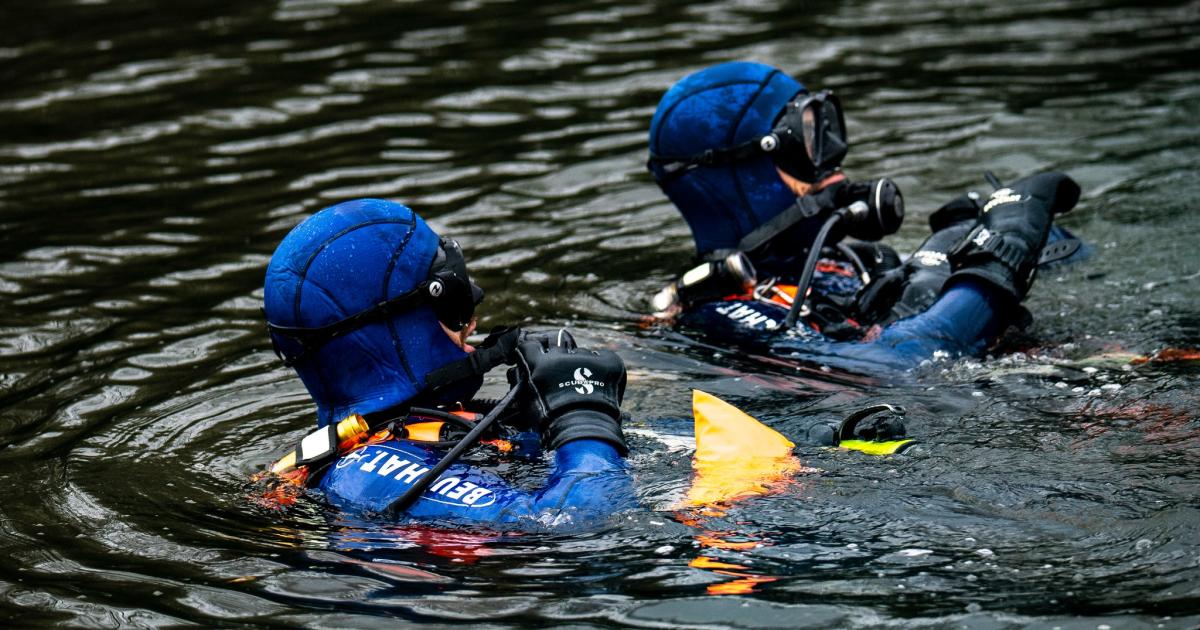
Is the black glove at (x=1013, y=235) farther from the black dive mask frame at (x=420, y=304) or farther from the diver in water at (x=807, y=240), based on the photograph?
the black dive mask frame at (x=420, y=304)

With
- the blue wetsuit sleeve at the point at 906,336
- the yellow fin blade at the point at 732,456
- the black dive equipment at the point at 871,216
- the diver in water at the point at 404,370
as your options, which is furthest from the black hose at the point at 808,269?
the diver in water at the point at 404,370

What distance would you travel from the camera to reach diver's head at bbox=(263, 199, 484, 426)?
4.39 metres

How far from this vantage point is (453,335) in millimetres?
4539

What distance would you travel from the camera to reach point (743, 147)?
6082 millimetres

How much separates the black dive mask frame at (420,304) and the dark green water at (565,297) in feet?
1.90

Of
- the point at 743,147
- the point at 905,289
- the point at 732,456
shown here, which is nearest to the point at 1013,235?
the point at 905,289

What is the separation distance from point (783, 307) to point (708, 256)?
0.44 m

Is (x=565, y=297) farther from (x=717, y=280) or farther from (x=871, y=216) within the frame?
(x=871, y=216)

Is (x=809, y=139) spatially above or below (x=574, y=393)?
above

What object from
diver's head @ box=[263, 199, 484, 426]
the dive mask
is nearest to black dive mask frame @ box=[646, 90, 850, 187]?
the dive mask

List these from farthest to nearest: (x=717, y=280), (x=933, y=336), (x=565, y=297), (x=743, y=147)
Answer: (x=565, y=297) < (x=743, y=147) < (x=717, y=280) < (x=933, y=336)

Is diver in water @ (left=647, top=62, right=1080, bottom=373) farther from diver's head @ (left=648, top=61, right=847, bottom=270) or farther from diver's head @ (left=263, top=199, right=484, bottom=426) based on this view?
diver's head @ (left=263, top=199, right=484, bottom=426)

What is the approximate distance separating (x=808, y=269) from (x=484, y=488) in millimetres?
1895

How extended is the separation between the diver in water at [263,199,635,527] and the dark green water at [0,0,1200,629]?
0.54 ft
